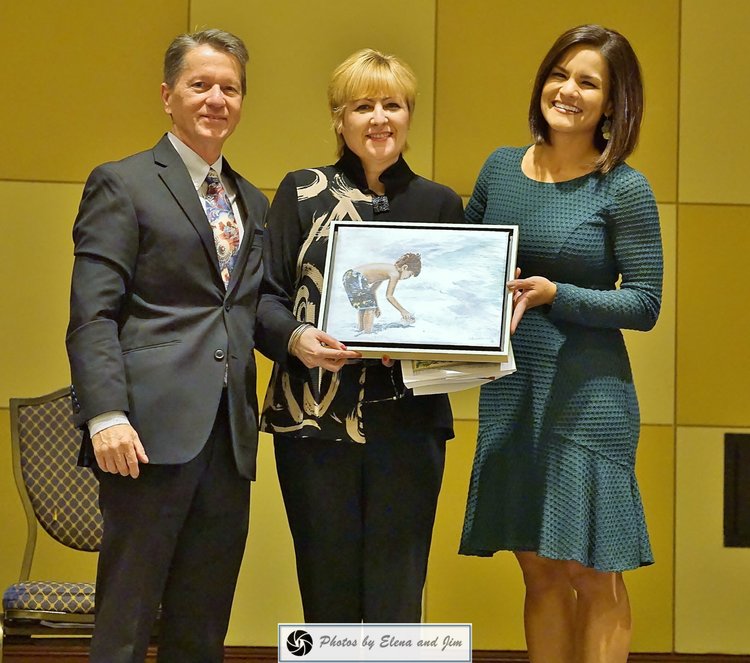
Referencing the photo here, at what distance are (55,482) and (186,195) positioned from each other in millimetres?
1451

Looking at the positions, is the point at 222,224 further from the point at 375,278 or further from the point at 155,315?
the point at 375,278

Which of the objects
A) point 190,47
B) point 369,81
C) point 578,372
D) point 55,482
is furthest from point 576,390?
point 55,482

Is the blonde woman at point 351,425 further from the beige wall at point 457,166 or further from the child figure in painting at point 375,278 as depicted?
the beige wall at point 457,166

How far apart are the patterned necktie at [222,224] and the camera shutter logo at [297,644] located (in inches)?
31.3

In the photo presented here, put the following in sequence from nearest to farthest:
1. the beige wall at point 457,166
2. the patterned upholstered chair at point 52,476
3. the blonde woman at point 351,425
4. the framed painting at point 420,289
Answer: the framed painting at point 420,289
the blonde woman at point 351,425
the patterned upholstered chair at point 52,476
the beige wall at point 457,166

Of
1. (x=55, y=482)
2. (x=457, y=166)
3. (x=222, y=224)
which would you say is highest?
(x=457, y=166)

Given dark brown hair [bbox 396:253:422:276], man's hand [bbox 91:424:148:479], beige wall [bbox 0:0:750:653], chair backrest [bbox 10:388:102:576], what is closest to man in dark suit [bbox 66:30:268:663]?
man's hand [bbox 91:424:148:479]

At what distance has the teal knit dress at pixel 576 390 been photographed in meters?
2.43

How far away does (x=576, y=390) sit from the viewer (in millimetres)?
2445

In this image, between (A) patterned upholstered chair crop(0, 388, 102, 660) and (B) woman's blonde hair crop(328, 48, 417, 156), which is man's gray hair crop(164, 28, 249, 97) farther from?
(A) patterned upholstered chair crop(0, 388, 102, 660)

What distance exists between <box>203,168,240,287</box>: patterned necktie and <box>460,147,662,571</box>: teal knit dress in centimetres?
67

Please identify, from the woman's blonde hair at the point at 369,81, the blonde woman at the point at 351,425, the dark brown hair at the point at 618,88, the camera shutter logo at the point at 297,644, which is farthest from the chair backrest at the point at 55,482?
the dark brown hair at the point at 618,88

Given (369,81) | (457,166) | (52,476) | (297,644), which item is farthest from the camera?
(457,166)

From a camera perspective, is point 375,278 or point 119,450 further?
point 375,278
